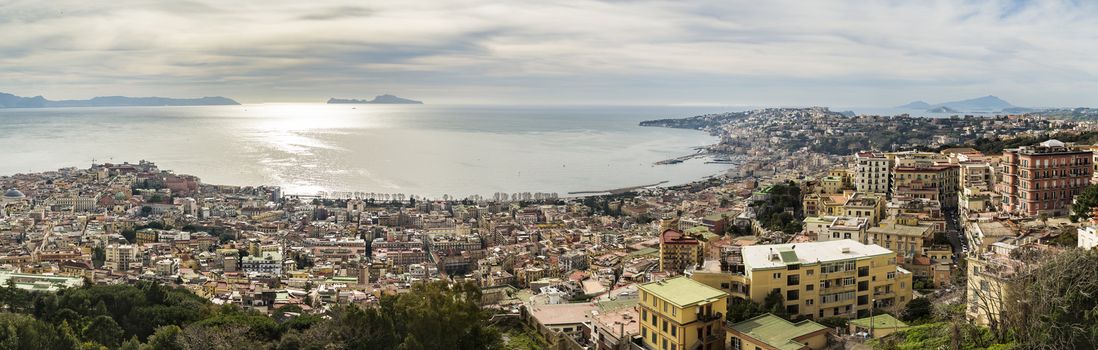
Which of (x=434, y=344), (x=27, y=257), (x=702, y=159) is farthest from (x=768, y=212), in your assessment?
(x=702, y=159)

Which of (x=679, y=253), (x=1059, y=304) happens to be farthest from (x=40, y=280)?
(x=1059, y=304)

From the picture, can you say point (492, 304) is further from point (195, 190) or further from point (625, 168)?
point (625, 168)

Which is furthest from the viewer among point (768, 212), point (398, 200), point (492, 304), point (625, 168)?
point (625, 168)

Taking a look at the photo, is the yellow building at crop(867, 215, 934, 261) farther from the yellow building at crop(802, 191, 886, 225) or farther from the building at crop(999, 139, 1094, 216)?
the building at crop(999, 139, 1094, 216)

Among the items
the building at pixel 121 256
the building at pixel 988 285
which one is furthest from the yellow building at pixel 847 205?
the building at pixel 121 256

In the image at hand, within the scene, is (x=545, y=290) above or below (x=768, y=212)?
below

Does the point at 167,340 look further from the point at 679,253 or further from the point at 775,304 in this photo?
the point at 679,253
